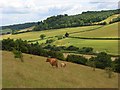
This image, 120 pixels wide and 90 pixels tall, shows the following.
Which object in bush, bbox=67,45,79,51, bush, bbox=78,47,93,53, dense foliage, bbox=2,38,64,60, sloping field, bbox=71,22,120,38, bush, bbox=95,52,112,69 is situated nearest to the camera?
bush, bbox=95,52,112,69

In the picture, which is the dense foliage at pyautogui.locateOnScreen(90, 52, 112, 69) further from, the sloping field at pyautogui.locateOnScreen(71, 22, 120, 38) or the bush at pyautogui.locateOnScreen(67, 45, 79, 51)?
the sloping field at pyautogui.locateOnScreen(71, 22, 120, 38)


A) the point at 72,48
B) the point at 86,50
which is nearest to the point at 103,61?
the point at 86,50

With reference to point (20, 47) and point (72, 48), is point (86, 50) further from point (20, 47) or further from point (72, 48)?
point (20, 47)

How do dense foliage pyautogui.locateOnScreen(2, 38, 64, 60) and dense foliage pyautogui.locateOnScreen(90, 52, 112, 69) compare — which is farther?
dense foliage pyautogui.locateOnScreen(2, 38, 64, 60)

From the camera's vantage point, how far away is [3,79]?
28.1 m

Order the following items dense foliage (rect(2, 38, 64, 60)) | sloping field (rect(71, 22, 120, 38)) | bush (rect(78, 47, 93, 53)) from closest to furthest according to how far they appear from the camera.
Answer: dense foliage (rect(2, 38, 64, 60)) → bush (rect(78, 47, 93, 53)) → sloping field (rect(71, 22, 120, 38))

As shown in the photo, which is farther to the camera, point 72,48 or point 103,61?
point 72,48

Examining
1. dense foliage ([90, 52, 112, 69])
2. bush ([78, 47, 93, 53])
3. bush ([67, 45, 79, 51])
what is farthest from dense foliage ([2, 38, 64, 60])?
bush ([67, 45, 79, 51])

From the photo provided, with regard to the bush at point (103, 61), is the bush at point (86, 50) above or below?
below

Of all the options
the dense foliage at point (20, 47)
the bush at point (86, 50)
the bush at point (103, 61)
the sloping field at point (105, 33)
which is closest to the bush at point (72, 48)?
the bush at point (86, 50)

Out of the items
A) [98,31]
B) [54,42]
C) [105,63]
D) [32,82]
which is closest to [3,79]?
[32,82]

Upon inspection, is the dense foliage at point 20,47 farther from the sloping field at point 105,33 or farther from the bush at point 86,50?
the sloping field at point 105,33

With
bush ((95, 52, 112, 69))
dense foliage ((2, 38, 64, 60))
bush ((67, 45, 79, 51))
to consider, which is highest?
dense foliage ((2, 38, 64, 60))

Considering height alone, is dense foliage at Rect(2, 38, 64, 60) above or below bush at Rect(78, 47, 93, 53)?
above
